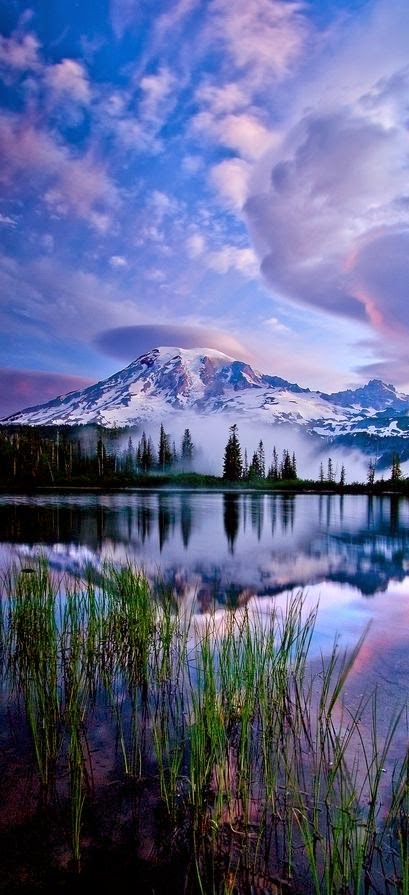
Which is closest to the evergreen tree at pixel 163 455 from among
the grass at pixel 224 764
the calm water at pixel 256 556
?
the calm water at pixel 256 556

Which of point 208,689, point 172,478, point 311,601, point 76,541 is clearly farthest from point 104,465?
point 208,689

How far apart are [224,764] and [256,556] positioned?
23.3 meters

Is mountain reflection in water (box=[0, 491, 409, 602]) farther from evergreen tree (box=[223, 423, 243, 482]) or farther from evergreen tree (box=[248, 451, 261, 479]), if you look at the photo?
evergreen tree (box=[248, 451, 261, 479])

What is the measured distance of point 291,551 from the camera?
3017 centimetres

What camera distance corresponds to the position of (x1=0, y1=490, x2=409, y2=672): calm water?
15.3 metres

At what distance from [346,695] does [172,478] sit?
134m

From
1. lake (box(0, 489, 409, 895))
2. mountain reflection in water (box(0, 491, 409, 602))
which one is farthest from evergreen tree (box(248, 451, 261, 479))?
lake (box(0, 489, 409, 895))

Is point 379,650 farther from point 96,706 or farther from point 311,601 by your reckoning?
point 96,706

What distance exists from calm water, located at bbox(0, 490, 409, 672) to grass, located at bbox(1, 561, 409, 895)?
3.21 meters

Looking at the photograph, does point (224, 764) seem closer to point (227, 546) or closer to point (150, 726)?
point (150, 726)

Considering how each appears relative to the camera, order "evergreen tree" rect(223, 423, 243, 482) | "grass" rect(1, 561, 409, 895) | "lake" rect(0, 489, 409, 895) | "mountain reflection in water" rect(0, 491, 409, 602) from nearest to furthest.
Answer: "grass" rect(1, 561, 409, 895) < "lake" rect(0, 489, 409, 895) < "mountain reflection in water" rect(0, 491, 409, 602) < "evergreen tree" rect(223, 423, 243, 482)

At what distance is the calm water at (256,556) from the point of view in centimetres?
1530

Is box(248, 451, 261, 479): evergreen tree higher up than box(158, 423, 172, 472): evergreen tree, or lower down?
lower down

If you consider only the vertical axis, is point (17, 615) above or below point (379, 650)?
above
